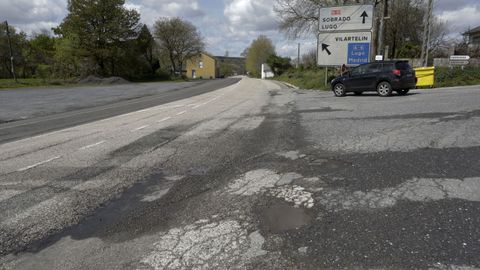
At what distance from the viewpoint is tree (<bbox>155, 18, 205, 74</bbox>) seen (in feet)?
256

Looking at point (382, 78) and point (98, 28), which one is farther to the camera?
point (98, 28)

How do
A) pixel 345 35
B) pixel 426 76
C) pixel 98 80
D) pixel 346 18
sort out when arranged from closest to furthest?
pixel 426 76, pixel 346 18, pixel 345 35, pixel 98 80

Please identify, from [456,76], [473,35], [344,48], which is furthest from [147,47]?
[456,76]

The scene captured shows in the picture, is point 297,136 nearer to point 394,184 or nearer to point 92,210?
point 394,184

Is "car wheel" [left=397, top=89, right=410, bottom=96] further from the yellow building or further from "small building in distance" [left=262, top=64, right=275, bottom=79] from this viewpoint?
the yellow building

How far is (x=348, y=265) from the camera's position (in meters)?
3.06

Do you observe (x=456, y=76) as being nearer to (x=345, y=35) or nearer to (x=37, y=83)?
(x=345, y=35)

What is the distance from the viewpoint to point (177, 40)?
80000 millimetres

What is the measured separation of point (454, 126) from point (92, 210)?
7.67 meters

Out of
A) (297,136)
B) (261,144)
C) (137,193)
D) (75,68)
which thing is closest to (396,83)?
(297,136)

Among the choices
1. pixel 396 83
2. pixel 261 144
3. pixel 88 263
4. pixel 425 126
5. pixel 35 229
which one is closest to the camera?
pixel 88 263

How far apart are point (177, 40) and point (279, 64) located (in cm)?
2413

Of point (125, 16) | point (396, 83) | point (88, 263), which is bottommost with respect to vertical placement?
point (88, 263)

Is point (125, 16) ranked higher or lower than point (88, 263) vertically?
higher
